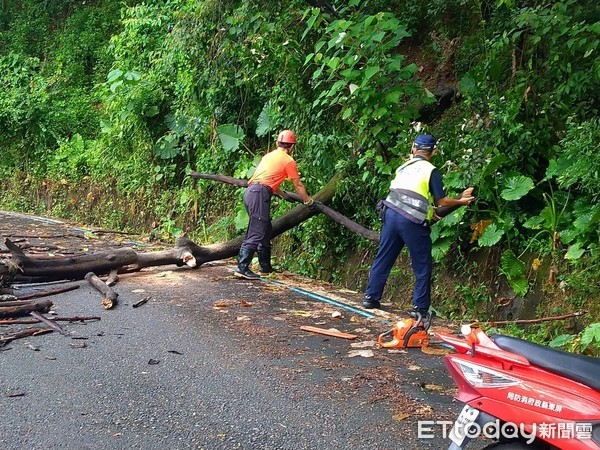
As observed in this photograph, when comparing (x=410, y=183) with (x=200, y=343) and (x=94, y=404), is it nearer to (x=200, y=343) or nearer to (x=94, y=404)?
(x=200, y=343)

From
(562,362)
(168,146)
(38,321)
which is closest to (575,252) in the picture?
(562,362)

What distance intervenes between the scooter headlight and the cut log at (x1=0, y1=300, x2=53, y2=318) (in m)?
4.97

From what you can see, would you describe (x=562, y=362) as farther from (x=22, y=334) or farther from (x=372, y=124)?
(x=372, y=124)

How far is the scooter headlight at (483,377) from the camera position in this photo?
2.63 m

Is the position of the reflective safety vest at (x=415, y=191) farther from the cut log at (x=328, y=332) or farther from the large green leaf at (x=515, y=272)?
the cut log at (x=328, y=332)

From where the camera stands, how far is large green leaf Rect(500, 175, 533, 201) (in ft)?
21.2

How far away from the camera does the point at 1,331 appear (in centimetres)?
581

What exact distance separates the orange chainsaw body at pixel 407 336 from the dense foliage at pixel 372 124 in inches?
46.8

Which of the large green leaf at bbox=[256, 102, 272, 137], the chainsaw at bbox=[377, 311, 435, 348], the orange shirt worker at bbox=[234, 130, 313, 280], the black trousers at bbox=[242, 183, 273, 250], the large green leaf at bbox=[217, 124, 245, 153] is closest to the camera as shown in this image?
the chainsaw at bbox=[377, 311, 435, 348]

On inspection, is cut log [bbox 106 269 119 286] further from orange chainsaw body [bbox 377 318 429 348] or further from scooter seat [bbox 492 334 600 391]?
scooter seat [bbox 492 334 600 391]

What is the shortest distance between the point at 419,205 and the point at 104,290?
12.6 feet

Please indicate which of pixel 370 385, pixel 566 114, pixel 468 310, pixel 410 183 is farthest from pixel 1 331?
pixel 566 114

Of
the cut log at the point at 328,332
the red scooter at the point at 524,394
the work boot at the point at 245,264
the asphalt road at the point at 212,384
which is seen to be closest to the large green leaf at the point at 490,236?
the asphalt road at the point at 212,384

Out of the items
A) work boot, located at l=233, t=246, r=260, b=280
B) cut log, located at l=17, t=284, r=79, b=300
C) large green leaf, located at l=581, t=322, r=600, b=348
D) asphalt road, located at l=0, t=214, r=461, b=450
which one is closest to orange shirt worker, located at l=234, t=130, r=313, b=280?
work boot, located at l=233, t=246, r=260, b=280
